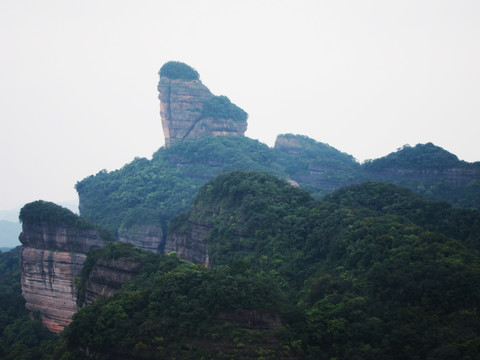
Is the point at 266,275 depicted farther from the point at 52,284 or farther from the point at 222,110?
the point at 222,110

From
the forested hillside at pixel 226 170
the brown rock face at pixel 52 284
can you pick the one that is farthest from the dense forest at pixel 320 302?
the forested hillside at pixel 226 170

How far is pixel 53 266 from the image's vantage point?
6022 cm

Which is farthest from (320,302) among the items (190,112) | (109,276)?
(190,112)

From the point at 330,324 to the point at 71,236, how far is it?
3519cm

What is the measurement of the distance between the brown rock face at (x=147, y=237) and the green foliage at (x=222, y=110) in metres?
32.0

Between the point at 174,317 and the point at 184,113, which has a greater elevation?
the point at 184,113

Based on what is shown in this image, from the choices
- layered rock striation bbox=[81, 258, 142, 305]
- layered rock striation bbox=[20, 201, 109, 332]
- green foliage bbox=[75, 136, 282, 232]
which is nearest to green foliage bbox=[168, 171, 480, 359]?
layered rock striation bbox=[81, 258, 142, 305]

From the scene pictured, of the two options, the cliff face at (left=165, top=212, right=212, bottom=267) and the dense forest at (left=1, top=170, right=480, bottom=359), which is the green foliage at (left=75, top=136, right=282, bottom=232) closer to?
the cliff face at (left=165, top=212, right=212, bottom=267)

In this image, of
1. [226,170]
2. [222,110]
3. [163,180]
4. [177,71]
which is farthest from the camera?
[177,71]

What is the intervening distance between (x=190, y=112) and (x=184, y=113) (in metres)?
1.14

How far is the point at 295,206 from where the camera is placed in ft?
192

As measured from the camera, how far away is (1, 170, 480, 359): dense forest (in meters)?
33.6

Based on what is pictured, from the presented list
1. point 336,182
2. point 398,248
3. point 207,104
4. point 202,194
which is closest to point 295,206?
point 202,194

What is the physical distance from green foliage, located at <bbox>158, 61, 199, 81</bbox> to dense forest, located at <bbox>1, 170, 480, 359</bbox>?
6581cm
